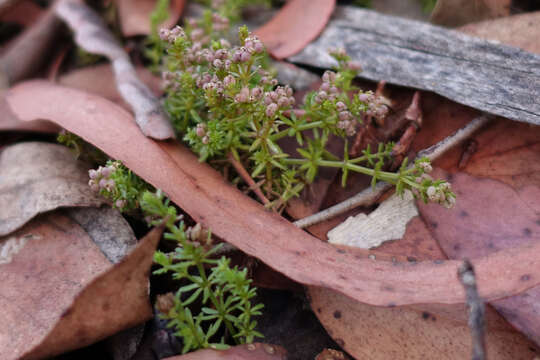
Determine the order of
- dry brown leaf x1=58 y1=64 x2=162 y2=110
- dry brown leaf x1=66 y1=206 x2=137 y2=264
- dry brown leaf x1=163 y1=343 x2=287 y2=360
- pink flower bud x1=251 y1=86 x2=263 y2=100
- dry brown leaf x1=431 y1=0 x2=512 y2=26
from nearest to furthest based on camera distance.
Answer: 1. dry brown leaf x1=163 y1=343 x2=287 y2=360
2. pink flower bud x1=251 y1=86 x2=263 y2=100
3. dry brown leaf x1=66 y1=206 x2=137 y2=264
4. dry brown leaf x1=431 y1=0 x2=512 y2=26
5. dry brown leaf x1=58 y1=64 x2=162 y2=110

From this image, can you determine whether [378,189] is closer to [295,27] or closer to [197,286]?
[197,286]

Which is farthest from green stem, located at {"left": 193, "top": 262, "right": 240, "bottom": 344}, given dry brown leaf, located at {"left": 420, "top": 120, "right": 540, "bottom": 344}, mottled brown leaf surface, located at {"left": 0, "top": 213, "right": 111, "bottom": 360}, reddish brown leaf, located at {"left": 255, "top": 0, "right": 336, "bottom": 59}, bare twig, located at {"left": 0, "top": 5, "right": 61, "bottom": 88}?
bare twig, located at {"left": 0, "top": 5, "right": 61, "bottom": 88}

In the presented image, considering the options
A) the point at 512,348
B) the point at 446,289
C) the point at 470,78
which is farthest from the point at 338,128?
the point at 512,348

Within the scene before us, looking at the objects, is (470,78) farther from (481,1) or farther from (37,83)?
(37,83)

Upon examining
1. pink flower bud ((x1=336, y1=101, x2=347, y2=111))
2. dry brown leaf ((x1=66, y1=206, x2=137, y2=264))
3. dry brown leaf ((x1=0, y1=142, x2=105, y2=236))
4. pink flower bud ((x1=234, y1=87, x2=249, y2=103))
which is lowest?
dry brown leaf ((x1=66, y1=206, x2=137, y2=264))

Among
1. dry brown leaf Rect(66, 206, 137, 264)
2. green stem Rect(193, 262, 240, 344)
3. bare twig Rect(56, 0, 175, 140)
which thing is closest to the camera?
green stem Rect(193, 262, 240, 344)

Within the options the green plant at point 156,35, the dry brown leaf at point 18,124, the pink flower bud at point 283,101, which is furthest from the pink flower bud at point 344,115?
the dry brown leaf at point 18,124

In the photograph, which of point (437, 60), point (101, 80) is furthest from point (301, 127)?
point (101, 80)

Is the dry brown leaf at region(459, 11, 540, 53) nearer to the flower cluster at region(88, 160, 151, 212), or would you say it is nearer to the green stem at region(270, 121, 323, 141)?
the green stem at region(270, 121, 323, 141)
